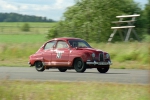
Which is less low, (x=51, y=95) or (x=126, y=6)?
(x=126, y=6)

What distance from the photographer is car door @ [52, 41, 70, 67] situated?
77.1ft

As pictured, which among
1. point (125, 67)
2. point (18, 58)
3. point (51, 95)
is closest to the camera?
point (51, 95)

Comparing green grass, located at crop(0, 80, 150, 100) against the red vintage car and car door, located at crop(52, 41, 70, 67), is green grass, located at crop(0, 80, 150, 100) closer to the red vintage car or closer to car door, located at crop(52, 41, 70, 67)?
the red vintage car

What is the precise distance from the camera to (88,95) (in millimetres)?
13203

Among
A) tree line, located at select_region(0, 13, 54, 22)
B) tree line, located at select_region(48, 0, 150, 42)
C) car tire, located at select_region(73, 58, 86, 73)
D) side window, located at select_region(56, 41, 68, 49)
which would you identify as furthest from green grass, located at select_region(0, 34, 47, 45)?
tree line, located at select_region(0, 13, 54, 22)

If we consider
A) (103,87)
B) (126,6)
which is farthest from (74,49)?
(126,6)

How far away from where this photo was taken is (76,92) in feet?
46.0

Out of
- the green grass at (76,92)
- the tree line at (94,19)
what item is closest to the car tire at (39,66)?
the green grass at (76,92)

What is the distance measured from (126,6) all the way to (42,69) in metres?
22.9

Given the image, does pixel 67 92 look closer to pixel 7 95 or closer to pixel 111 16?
pixel 7 95

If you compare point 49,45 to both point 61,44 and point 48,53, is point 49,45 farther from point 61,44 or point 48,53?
point 61,44

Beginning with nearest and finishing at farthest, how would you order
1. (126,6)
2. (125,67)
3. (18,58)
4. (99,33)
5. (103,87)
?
(103,87), (125,67), (18,58), (99,33), (126,6)

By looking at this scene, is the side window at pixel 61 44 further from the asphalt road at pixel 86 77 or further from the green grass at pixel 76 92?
the green grass at pixel 76 92

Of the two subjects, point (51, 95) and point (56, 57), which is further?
point (56, 57)
